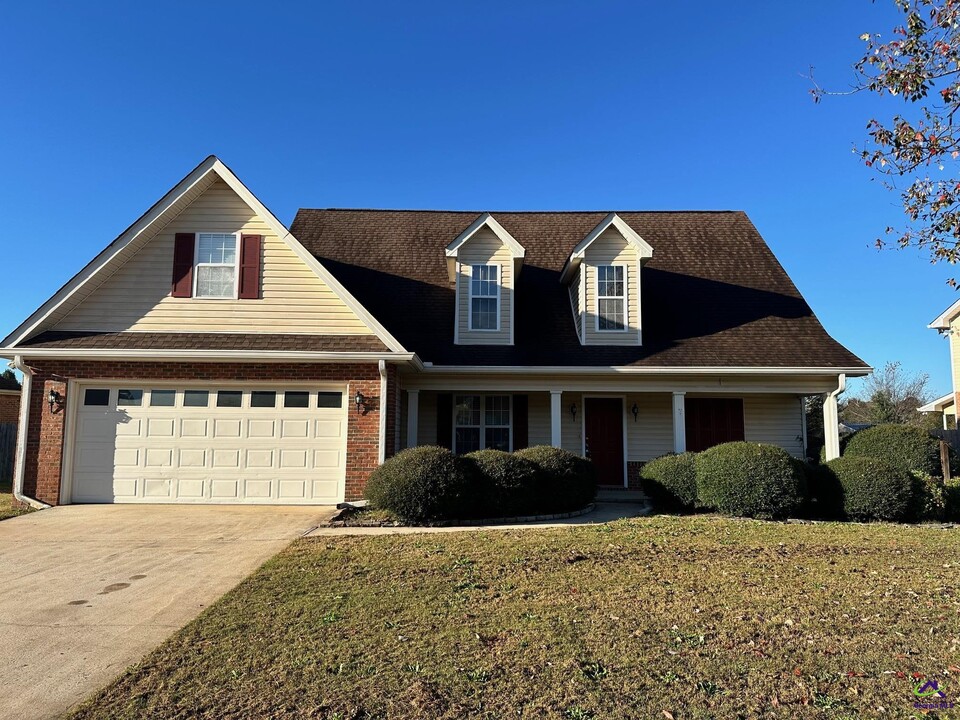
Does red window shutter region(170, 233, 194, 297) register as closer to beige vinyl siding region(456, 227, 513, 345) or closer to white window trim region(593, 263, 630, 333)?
beige vinyl siding region(456, 227, 513, 345)

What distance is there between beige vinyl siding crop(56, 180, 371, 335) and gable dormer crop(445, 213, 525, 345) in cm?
315

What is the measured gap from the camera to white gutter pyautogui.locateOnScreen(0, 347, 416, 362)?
11.1 metres

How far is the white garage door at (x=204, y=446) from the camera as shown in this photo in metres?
11.4

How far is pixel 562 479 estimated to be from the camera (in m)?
10.6

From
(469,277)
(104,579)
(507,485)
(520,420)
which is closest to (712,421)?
(520,420)

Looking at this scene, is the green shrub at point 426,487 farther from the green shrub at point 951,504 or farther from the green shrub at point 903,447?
the green shrub at point 903,447

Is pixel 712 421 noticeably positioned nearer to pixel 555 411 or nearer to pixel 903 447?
pixel 903 447

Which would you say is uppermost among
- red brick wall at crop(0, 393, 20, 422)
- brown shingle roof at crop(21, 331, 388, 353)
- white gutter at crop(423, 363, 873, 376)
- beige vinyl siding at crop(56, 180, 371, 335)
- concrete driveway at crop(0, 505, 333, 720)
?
beige vinyl siding at crop(56, 180, 371, 335)

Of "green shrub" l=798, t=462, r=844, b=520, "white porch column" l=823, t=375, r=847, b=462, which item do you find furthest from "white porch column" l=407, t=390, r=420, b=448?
"white porch column" l=823, t=375, r=847, b=462

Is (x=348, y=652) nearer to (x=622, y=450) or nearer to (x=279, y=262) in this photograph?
(x=279, y=262)

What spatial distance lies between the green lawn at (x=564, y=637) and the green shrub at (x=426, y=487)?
75.4 inches

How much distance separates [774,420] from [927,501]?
15.4 ft

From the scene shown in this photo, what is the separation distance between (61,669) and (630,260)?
1270 centimetres
